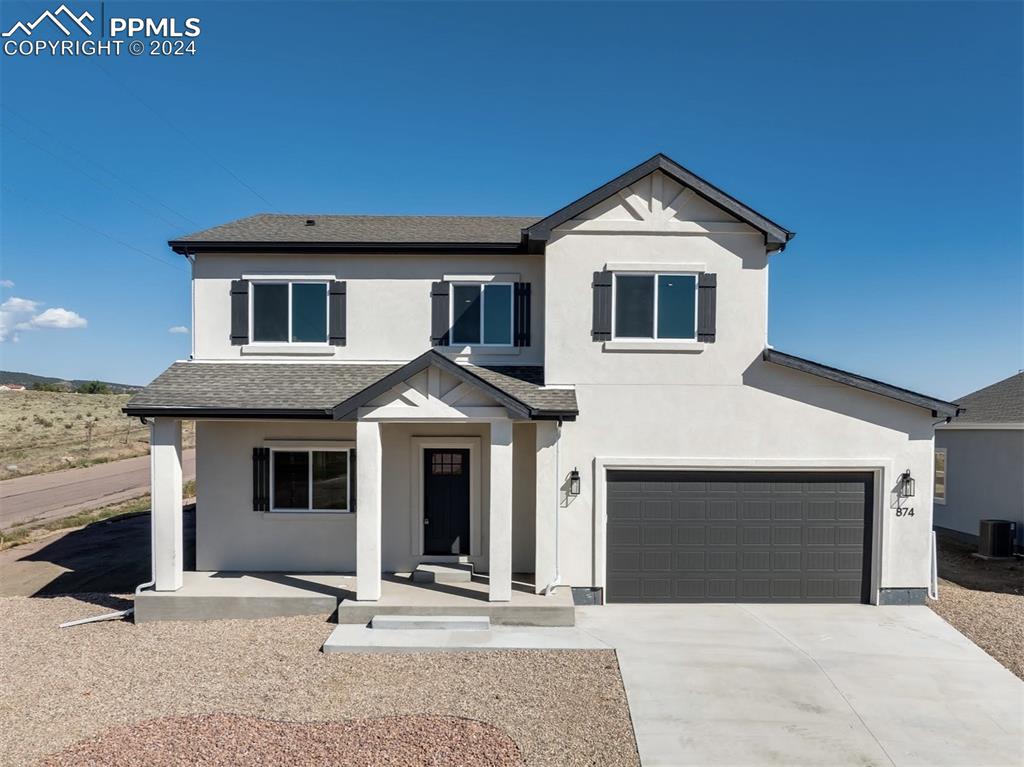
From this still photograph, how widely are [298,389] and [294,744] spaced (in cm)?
610

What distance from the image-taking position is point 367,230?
41.1ft

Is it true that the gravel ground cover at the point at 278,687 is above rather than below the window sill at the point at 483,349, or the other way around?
below

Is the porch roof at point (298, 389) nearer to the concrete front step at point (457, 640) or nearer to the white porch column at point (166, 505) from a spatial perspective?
the white porch column at point (166, 505)

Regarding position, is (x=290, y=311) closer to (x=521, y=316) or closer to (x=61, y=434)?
(x=521, y=316)

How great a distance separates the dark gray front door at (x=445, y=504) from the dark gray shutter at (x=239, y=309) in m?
4.43

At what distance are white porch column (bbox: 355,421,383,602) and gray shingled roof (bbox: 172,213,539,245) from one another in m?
4.11

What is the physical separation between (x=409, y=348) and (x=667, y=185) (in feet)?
18.9

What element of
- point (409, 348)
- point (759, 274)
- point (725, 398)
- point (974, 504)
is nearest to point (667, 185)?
point (759, 274)

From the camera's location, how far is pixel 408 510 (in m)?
11.4

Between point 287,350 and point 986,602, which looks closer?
point 986,602

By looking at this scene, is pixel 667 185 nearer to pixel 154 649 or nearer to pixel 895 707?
pixel 895 707

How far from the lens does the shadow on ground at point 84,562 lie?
1155 cm

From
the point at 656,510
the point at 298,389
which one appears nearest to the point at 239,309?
the point at 298,389

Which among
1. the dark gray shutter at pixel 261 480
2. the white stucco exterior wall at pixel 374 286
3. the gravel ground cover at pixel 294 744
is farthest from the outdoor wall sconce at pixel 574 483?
the dark gray shutter at pixel 261 480
